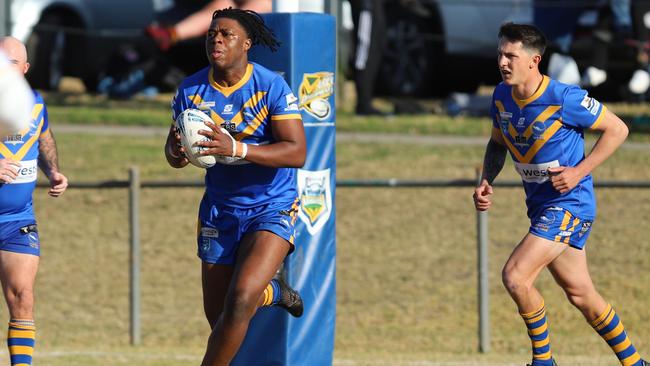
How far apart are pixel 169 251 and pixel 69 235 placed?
44.6 inches

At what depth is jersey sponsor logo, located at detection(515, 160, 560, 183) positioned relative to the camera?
7.45 m

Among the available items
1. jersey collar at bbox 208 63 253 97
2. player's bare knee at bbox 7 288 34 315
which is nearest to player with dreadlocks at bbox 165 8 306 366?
jersey collar at bbox 208 63 253 97

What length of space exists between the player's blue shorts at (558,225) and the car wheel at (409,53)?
10416 millimetres

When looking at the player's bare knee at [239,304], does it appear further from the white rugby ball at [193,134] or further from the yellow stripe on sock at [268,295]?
the white rugby ball at [193,134]

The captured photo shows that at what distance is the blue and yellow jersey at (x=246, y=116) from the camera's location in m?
7.14

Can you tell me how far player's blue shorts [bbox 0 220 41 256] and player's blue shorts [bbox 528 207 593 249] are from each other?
9.42 feet

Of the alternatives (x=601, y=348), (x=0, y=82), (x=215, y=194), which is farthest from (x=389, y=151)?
(x=0, y=82)

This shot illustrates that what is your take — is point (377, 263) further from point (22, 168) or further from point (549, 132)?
point (22, 168)

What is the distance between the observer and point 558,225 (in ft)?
24.6

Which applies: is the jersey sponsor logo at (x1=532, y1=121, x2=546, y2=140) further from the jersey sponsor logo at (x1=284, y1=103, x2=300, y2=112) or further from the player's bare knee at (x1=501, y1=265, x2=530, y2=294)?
the jersey sponsor logo at (x1=284, y1=103, x2=300, y2=112)

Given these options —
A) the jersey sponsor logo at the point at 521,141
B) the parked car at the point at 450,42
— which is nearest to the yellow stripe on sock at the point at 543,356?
the jersey sponsor logo at the point at 521,141

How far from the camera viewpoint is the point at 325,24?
8.44 meters

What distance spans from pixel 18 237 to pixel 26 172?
0.37 m

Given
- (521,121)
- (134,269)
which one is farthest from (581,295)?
(134,269)
